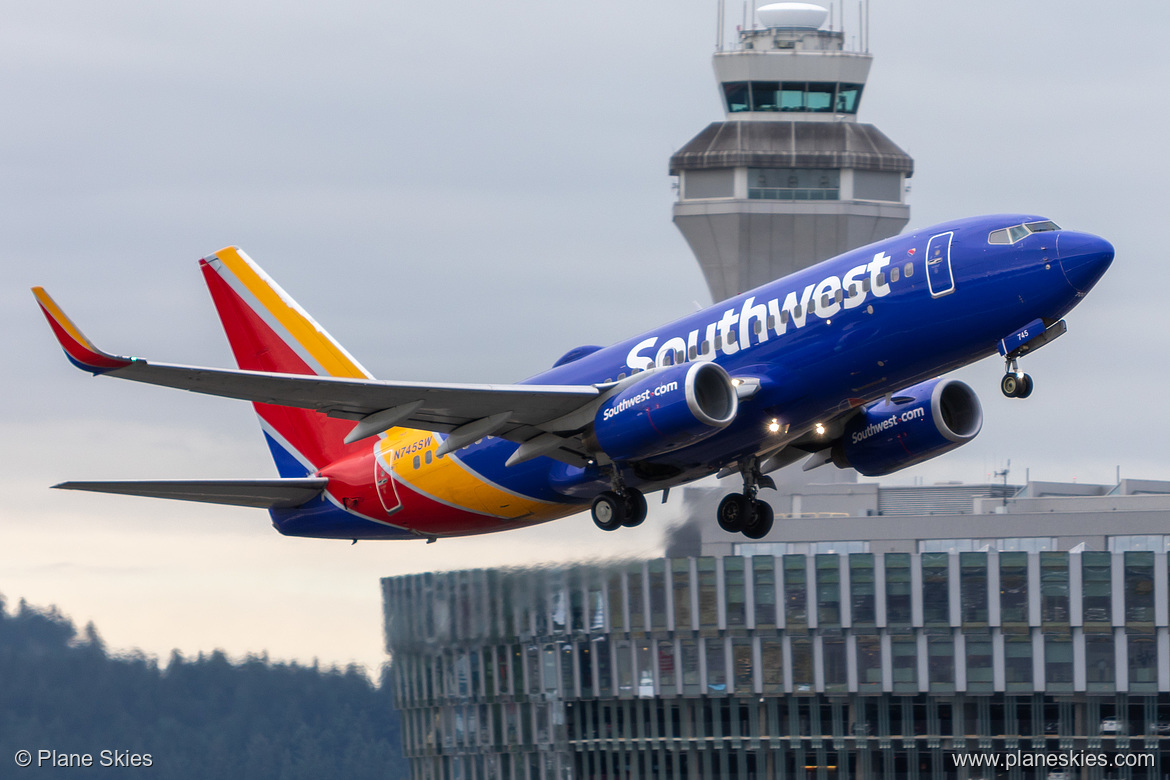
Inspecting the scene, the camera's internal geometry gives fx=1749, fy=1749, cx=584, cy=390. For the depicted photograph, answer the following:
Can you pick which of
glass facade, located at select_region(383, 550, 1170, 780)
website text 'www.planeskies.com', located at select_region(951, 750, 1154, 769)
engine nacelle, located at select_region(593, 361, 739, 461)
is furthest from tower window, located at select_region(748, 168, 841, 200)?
engine nacelle, located at select_region(593, 361, 739, 461)

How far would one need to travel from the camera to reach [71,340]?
A: 1241 inches

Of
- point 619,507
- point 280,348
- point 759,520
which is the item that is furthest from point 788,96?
point 619,507

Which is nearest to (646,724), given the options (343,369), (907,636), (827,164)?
(907,636)

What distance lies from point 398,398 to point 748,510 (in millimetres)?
9088

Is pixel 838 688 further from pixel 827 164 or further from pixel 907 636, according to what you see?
pixel 827 164

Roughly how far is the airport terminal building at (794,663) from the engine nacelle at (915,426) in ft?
91.2

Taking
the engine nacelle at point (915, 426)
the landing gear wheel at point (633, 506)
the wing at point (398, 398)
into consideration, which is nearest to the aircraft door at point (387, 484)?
the wing at point (398, 398)

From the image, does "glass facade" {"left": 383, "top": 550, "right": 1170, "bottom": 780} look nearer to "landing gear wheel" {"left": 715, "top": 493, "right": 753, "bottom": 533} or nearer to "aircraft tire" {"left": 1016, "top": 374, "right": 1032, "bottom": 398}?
"landing gear wheel" {"left": 715, "top": 493, "right": 753, "bottom": 533}

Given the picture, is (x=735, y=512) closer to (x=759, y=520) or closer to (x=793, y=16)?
(x=759, y=520)

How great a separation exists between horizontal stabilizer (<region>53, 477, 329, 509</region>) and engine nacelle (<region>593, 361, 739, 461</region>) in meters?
9.94

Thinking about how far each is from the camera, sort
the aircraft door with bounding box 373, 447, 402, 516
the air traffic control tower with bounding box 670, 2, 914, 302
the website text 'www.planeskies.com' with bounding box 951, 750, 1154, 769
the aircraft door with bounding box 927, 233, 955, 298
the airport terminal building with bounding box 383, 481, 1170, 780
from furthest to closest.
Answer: the air traffic control tower with bounding box 670, 2, 914, 302 < the airport terminal building with bounding box 383, 481, 1170, 780 < the website text 'www.planeskies.com' with bounding box 951, 750, 1154, 769 < the aircraft door with bounding box 373, 447, 402, 516 < the aircraft door with bounding box 927, 233, 955, 298

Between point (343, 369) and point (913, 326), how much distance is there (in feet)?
54.9

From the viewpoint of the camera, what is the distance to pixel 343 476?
1688 inches

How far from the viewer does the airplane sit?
112 ft
